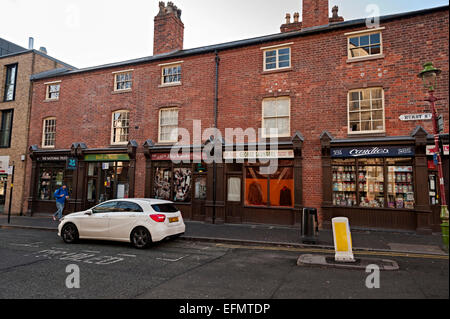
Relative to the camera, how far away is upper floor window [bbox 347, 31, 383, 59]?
40.3 ft

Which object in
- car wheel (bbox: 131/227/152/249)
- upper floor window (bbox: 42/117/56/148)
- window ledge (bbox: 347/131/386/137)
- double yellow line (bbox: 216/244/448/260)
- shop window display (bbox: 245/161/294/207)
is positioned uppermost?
Result: upper floor window (bbox: 42/117/56/148)

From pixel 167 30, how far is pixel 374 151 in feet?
42.6

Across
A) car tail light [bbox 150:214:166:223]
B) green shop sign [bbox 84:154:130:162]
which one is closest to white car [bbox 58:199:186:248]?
car tail light [bbox 150:214:166:223]

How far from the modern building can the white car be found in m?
11.6

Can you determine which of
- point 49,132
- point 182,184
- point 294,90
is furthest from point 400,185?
point 49,132

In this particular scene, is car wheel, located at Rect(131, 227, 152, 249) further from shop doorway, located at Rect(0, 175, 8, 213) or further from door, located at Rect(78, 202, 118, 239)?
shop doorway, located at Rect(0, 175, 8, 213)

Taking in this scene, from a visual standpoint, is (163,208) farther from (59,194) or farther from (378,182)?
(378,182)

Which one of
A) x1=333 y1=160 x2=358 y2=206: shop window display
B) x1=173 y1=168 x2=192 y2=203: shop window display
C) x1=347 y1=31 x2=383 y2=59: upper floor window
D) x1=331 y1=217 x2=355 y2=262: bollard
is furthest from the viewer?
x1=173 y1=168 x2=192 y2=203: shop window display

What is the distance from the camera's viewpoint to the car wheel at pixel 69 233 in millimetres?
9646

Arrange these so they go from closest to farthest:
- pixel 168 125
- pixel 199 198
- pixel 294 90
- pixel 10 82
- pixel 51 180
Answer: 1. pixel 294 90
2. pixel 199 198
3. pixel 168 125
4. pixel 51 180
5. pixel 10 82

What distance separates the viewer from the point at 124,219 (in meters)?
9.01

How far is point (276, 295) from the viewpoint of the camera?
4902mm
